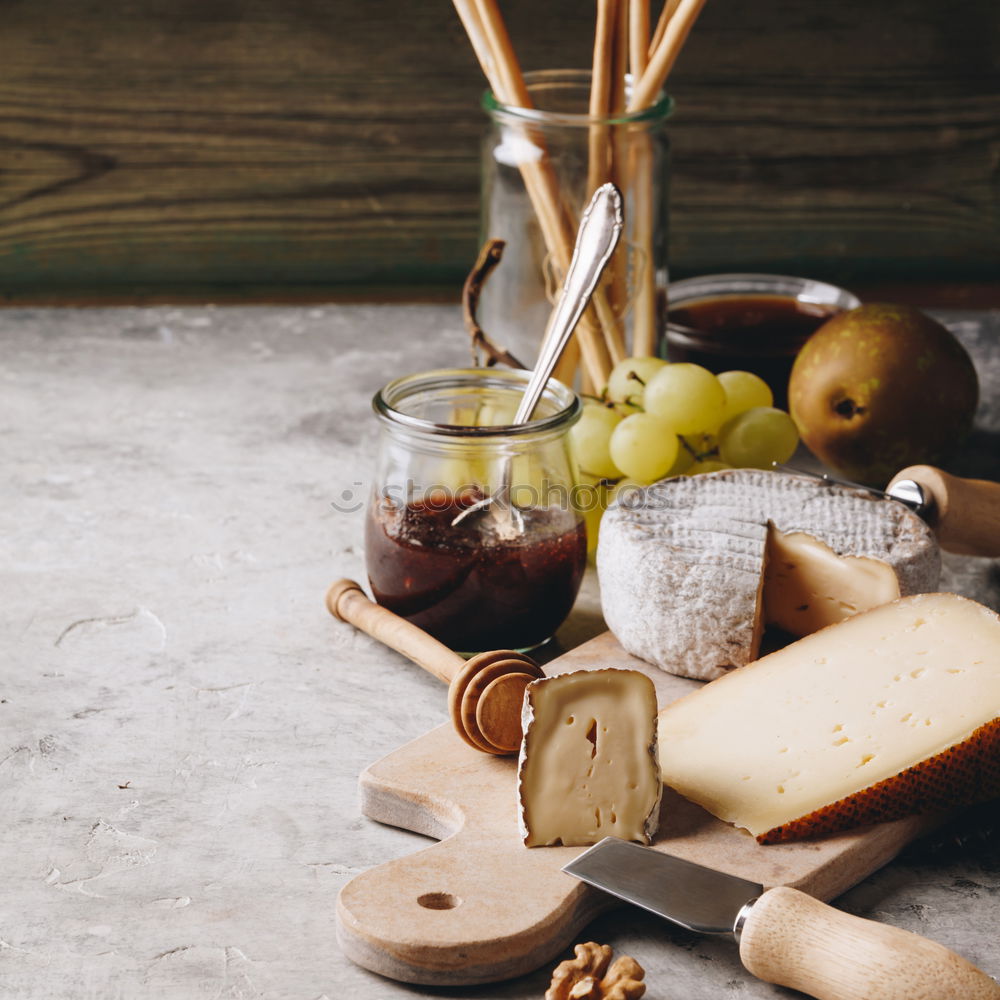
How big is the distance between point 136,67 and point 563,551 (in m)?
1.36

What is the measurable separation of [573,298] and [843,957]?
26.0 inches

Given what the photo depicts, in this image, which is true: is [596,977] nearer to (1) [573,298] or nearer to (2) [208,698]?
(2) [208,698]

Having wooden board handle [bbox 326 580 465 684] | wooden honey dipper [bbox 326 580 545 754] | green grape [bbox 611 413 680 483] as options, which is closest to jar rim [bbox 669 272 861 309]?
green grape [bbox 611 413 680 483]

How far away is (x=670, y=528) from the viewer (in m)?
1.11

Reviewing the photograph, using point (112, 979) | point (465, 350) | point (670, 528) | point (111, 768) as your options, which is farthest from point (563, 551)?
point (465, 350)

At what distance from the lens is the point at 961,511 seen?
3.99 ft

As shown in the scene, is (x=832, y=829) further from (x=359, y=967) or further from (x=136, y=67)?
(x=136, y=67)

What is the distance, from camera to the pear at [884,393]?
55.6 inches

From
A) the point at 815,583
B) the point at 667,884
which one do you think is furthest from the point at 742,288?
the point at 667,884

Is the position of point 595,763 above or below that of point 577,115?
below

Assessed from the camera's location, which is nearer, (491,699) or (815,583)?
(491,699)

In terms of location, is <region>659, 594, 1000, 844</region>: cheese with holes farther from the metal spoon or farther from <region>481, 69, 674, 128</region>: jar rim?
<region>481, 69, 674, 128</region>: jar rim

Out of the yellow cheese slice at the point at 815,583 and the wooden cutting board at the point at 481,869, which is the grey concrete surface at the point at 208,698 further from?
the yellow cheese slice at the point at 815,583

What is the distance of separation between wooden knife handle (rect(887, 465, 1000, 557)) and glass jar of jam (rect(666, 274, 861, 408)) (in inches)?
14.0
